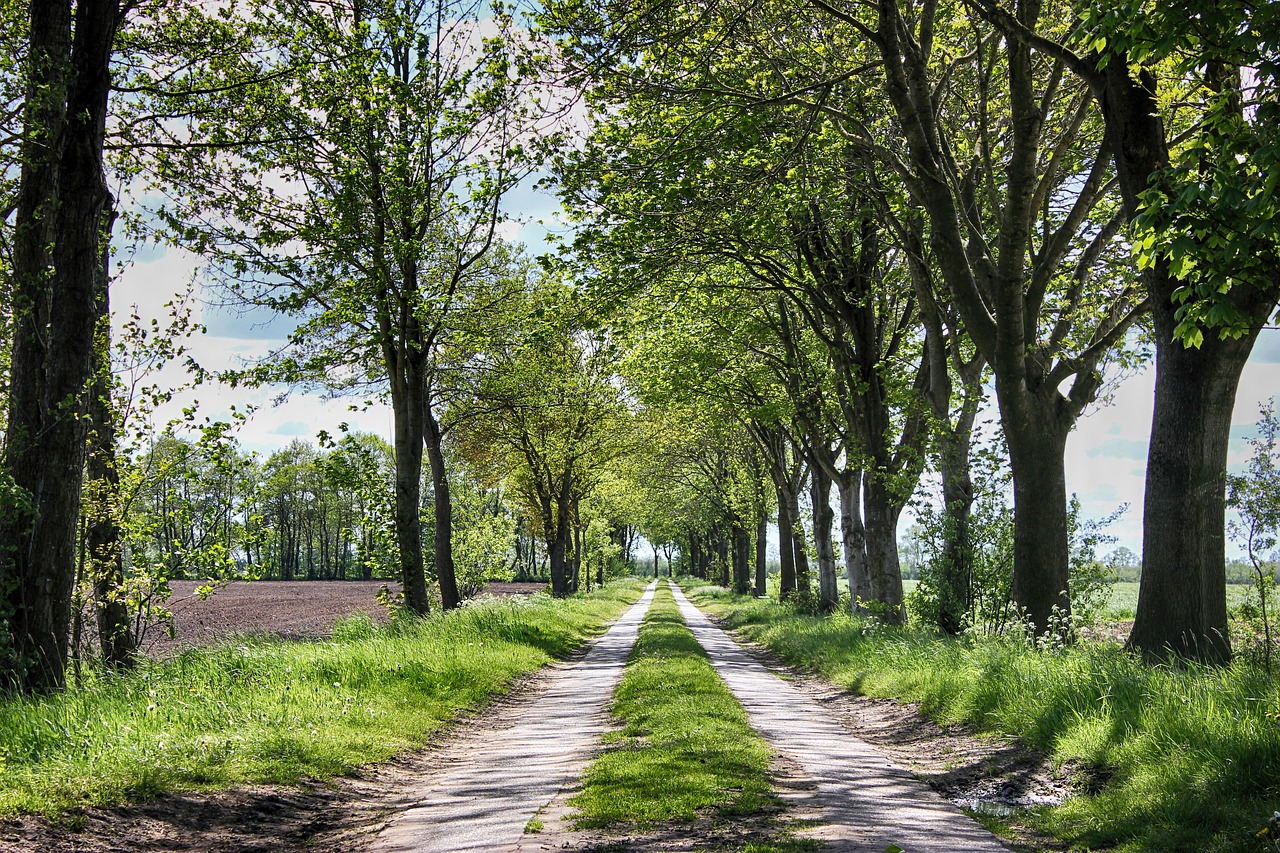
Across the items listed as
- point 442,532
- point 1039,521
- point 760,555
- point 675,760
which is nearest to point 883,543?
point 1039,521

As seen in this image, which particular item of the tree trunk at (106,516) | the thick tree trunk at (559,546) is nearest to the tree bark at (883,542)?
the tree trunk at (106,516)

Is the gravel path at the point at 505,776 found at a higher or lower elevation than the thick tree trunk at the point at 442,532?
lower

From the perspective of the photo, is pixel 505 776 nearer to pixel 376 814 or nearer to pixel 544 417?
pixel 376 814

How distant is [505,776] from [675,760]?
1.49m

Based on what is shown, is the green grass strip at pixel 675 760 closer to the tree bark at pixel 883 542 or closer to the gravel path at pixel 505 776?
the gravel path at pixel 505 776

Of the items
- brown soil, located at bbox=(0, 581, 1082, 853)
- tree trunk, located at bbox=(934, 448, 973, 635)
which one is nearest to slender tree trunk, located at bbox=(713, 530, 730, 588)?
tree trunk, located at bbox=(934, 448, 973, 635)

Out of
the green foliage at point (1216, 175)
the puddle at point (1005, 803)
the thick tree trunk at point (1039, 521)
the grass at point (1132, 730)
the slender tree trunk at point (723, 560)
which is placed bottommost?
the slender tree trunk at point (723, 560)

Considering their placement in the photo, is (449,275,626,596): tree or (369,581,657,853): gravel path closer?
(369,581,657,853): gravel path

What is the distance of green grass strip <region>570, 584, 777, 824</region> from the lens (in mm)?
6043

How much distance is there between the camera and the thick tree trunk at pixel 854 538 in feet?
70.7

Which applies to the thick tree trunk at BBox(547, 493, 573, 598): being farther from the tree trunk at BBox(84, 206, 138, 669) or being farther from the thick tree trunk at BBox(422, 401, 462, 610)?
the tree trunk at BBox(84, 206, 138, 669)

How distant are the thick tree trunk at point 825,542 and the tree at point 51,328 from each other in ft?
60.1

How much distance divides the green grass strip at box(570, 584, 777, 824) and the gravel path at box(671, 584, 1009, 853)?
388 mm

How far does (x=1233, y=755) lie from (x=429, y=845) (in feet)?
17.2
